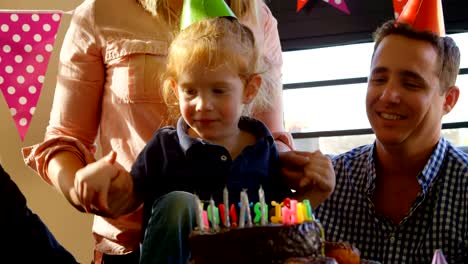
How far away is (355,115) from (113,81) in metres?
1.94

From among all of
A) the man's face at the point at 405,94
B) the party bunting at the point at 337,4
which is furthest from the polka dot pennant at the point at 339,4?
the man's face at the point at 405,94

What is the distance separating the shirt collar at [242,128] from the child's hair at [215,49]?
0.09 m

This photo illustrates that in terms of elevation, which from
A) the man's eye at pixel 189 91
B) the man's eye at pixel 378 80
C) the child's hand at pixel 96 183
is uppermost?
the man's eye at pixel 378 80

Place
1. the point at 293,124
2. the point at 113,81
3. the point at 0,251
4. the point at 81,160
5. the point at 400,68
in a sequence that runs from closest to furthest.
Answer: the point at 0,251 → the point at 81,160 → the point at 113,81 → the point at 400,68 → the point at 293,124

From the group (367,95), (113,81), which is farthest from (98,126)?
(367,95)

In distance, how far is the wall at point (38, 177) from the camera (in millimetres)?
2822

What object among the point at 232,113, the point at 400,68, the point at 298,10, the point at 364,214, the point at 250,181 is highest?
the point at 298,10

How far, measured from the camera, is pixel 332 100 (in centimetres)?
314

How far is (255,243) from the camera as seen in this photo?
0.85 m

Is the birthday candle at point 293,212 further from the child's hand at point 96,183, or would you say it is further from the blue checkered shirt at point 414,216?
the blue checkered shirt at point 414,216

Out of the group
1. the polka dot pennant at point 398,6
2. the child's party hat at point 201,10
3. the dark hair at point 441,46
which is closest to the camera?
the child's party hat at point 201,10

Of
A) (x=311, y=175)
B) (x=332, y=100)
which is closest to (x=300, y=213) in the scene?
(x=311, y=175)

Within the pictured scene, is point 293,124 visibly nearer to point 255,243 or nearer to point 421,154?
point 421,154

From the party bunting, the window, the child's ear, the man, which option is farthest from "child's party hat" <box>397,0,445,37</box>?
the window
